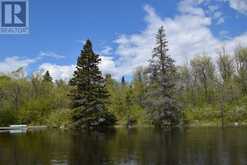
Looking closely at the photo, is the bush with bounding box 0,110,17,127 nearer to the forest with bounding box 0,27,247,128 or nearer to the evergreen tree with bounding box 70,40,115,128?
the forest with bounding box 0,27,247,128

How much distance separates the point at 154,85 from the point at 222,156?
40.1m

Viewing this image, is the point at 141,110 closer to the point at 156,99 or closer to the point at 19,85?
the point at 156,99

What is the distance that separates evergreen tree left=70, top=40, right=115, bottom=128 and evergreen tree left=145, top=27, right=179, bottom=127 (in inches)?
347

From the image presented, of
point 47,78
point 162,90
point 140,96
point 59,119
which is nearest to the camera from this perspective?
point 162,90

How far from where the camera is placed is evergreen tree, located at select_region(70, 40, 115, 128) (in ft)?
204

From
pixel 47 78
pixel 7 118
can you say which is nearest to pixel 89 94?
pixel 7 118

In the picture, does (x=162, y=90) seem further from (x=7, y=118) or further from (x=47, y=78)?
(x=47, y=78)

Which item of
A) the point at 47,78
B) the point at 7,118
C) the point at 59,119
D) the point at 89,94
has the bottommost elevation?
the point at 59,119

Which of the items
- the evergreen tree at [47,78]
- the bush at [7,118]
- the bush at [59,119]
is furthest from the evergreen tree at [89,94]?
the evergreen tree at [47,78]

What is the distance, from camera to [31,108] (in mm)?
96625

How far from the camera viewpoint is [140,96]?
9494cm

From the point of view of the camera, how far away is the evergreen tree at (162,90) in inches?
2359

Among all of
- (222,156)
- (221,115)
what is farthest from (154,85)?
(222,156)

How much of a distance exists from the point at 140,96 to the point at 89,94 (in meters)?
33.9
